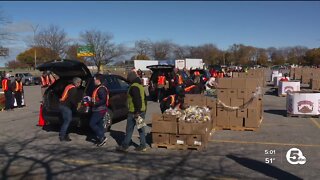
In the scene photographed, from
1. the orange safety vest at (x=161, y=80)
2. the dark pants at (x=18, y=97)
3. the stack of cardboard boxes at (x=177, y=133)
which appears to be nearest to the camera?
the stack of cardboard boxes at (x=177, y=133)

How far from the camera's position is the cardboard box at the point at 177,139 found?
8.47 m

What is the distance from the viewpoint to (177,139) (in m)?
8.52

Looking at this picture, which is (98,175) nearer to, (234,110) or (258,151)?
(258,151)

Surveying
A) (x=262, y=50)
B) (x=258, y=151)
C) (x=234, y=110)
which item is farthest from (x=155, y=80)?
(x=262, y=50)

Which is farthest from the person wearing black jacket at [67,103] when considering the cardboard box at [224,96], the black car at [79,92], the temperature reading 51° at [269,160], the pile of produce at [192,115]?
the temperature reading 51° at [269,160]

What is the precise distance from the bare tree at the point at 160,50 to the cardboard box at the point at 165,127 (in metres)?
106

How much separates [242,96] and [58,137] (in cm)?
515

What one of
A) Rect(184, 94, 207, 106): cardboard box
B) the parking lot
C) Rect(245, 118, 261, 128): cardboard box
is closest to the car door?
the parking lot

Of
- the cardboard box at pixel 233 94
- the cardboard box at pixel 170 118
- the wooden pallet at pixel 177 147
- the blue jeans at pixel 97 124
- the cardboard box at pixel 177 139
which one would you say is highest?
the cardboard box at pixel 233 94

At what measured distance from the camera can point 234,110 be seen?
1077 cm

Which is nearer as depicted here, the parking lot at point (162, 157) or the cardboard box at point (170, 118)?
the parking lot at point (162, 157)

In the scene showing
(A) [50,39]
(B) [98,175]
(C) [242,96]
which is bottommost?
(B) [98,175]

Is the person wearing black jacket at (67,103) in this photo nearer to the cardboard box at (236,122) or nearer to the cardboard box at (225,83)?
the cardboard box at (225,83)

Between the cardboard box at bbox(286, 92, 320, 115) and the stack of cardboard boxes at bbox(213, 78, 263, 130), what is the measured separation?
9.82 ft
